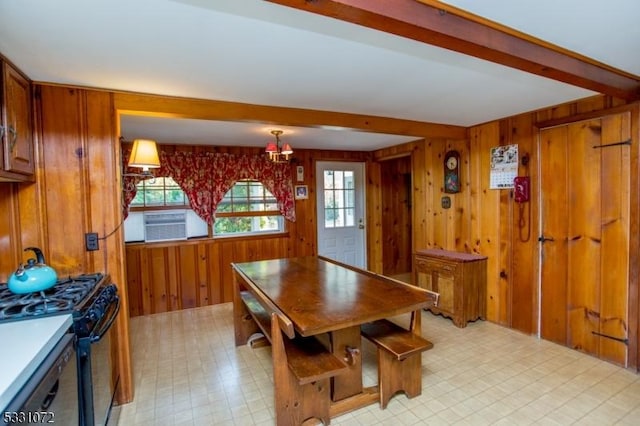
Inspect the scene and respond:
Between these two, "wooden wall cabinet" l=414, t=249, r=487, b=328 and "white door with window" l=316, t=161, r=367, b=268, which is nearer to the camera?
"wooden wall cabinet" l=414, t=249, r=487, b=328

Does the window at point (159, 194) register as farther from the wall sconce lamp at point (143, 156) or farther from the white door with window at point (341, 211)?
the white door with window at point (341, 211)

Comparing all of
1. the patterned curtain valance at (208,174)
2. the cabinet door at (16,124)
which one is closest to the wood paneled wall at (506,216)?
the patterned curtain valance at (208,174)

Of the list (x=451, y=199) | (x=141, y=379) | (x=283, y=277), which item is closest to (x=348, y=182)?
(x=451, y=199)

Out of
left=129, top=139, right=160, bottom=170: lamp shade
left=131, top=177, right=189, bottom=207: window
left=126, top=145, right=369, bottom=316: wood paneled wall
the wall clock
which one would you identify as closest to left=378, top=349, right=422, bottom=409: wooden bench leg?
left=129, top=139, right=160, bottom=170: lamp shade

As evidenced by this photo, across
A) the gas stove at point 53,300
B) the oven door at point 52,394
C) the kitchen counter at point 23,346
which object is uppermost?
the gas stove at point 53,300

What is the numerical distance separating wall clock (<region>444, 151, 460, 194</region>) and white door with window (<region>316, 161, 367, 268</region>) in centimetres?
171

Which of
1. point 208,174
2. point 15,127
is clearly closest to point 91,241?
point 15,127

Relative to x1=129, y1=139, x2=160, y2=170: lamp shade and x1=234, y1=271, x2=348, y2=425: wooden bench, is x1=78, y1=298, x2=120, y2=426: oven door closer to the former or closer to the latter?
x1=234, y1=271, x2=348, y2=425: wooden bench

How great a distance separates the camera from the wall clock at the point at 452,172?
3939 mm

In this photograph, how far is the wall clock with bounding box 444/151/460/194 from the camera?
155 inches

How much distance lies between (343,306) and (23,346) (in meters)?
1.50

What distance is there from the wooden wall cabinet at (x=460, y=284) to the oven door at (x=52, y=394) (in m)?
3.25

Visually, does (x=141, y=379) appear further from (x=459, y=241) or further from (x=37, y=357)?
(x=459, y=241)

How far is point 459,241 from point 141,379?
3.54m
